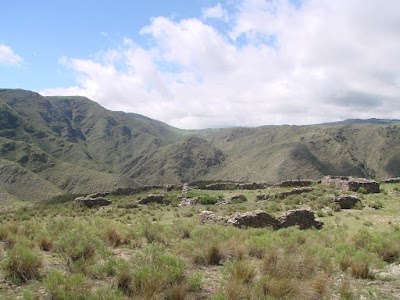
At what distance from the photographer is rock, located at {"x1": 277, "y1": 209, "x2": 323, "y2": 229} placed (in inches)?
730

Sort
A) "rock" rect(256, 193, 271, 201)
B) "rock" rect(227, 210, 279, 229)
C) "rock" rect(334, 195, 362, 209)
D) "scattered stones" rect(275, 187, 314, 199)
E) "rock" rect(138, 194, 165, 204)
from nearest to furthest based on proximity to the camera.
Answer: "rock" rect(227, 210, 279, 229) → "rock" rect(334, 195, 362, 209) → "scattered stones" rect(275, 187, 314, 199) → "rock" rect(256, 193, 271, 201) → "rock" rect(138, 194, 165, 204)

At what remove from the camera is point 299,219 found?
18.8 m

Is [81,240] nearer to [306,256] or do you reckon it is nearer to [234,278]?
[234,278]

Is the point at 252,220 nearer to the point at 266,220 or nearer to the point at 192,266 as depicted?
the point at 266,220

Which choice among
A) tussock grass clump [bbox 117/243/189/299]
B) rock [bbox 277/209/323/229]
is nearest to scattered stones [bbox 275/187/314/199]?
rock [bbox 277/209/323/229]

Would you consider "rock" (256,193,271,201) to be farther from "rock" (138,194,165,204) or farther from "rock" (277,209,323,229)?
"rock" (277,209,323,229)

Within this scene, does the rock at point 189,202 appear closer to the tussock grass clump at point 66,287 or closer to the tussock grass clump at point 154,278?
the tussock grass clump at point 154,278

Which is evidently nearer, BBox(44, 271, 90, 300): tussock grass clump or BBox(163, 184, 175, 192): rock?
BBox(44, 271, 90, 300): tussock grass clump

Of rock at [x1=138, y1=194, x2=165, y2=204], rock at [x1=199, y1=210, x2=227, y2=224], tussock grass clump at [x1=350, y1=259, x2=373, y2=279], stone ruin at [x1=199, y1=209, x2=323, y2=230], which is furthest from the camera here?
rock at [x1=138, y1=194, x2=165, y2=204]

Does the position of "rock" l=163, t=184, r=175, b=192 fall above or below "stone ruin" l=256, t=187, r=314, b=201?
below

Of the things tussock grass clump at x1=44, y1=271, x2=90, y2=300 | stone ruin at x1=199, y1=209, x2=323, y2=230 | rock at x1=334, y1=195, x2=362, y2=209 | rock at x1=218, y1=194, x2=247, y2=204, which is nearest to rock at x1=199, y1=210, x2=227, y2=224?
stone ruin at x1=199, y1=209, x2=323, y2=230

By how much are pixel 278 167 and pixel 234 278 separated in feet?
547

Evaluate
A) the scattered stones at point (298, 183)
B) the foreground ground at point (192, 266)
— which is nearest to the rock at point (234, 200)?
the scattered stones at point (298, 183)

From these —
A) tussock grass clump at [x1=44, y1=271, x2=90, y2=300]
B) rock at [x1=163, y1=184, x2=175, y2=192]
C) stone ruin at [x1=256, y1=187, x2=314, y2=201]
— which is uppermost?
tussock grass clump at [x1=44, y1=271, x2=90, y2=300]
